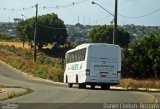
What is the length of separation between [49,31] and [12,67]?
48.0 m

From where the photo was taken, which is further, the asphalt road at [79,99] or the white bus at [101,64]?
the white bus at [101,64]

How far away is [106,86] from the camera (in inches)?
1639

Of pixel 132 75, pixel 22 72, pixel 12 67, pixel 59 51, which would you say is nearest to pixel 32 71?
pixel 22 72

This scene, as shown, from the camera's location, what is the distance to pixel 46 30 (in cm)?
13600

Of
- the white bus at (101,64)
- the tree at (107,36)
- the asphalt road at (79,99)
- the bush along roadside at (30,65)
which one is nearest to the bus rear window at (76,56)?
the white bus at (101,64)

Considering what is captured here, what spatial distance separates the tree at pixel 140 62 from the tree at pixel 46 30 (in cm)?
7358

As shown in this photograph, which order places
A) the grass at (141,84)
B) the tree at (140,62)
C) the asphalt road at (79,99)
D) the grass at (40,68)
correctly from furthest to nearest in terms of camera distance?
the tree at (140,62), the grass at (40,68), the grass at (141,84), the asphalt road at (79,99)

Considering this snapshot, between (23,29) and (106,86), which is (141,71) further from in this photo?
(23,29)

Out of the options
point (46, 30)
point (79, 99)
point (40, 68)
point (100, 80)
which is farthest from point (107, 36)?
point (79, 99)

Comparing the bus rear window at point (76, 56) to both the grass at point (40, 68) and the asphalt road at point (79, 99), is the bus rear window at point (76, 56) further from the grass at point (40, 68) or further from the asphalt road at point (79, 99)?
the asphalt road at point (79, 99)

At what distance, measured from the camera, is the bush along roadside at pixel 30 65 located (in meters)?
72.4

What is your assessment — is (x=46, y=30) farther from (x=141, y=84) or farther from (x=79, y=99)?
(x=79, y=99)

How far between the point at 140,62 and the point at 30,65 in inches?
1132

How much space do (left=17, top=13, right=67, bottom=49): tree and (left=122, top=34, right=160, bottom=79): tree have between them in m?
73.6
